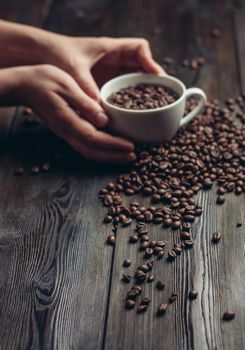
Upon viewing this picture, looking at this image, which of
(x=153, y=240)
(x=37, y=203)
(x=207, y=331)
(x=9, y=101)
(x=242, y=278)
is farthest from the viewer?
(x=9, y=101)

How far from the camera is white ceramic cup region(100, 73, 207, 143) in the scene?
5.32 feet

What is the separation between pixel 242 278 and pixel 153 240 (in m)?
0.24

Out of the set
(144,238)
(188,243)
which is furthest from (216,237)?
(144,238)

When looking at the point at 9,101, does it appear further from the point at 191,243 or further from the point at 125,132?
the point at 191,243

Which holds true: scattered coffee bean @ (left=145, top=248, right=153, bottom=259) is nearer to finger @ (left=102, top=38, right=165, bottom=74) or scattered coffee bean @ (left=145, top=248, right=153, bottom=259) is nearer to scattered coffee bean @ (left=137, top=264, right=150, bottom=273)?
scattered coffee bean @ (left=137, top=264, right=150, bottom=273)

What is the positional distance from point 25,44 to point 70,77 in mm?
295

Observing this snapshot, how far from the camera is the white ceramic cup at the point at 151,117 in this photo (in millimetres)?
1620

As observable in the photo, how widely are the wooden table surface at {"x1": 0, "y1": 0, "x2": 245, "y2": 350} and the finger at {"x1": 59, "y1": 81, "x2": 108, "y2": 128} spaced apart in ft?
0.46

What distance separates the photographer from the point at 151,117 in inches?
63.7

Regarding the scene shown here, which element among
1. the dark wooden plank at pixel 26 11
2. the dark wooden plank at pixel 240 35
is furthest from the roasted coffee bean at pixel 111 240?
the dark wooden plank at pixel 26 11

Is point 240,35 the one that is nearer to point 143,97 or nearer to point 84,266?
point 143,97

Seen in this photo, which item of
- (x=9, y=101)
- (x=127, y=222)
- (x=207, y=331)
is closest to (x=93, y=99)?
(x=9, y=101)

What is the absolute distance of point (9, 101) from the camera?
1766mm

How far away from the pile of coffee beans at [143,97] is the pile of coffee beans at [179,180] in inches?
4.7
